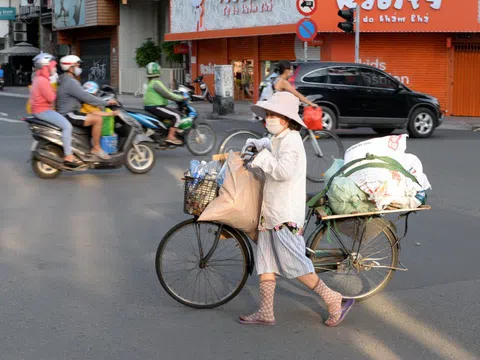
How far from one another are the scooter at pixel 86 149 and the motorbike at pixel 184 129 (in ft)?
2.74

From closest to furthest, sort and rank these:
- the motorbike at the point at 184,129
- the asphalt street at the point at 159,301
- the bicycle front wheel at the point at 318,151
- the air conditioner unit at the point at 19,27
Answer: the asphalt street at the point at 159,301 < the bicycle front wheel at the point at 318,151 < the motorbike at the point at 184,129 < the air conditioner unit at the point at 19,27

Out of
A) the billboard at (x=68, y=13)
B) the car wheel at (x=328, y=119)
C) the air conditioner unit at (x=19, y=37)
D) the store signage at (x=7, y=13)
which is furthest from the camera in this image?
the air conditioner unit at (x=19, y=37)

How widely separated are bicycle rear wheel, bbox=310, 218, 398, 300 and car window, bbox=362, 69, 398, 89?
1251 centimetres

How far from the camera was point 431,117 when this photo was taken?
18688 mm

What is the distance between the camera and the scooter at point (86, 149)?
1145 cm

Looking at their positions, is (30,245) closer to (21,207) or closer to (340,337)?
(21,207)

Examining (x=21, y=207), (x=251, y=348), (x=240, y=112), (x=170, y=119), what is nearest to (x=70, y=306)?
(x=251, y=348)

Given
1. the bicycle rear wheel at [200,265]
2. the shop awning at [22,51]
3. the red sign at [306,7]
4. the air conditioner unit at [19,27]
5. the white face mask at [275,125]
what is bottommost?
the bicycle rear wheel at [200,265]

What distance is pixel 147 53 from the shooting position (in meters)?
40.0

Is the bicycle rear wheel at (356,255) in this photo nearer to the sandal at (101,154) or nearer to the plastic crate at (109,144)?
the sandal at (101,154)

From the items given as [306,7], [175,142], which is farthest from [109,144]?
[306,7]

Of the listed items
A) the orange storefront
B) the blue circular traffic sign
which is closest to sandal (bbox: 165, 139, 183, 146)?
the blue circular traffic sign

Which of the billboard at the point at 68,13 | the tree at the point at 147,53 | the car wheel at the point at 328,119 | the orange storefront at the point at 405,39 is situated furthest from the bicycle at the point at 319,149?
the billboard at the point at 68,13

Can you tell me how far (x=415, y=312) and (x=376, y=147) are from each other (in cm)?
118
